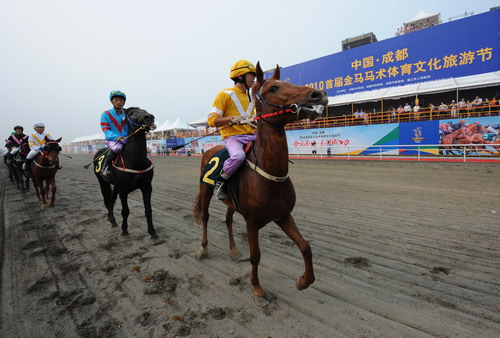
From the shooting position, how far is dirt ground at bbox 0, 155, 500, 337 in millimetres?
2318

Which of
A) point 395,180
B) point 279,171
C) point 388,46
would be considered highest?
point 388,46

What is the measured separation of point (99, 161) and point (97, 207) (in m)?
2.13

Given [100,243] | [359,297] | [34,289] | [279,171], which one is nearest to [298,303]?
[359,297]

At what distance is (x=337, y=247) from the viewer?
377cm

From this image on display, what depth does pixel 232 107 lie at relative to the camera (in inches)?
126

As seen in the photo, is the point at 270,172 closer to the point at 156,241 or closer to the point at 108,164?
the point at 156,241

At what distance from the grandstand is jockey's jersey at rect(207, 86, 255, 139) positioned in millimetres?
16236

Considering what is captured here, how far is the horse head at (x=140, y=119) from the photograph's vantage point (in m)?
4.20

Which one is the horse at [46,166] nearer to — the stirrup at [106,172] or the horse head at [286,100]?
the stirrup at [106,172]

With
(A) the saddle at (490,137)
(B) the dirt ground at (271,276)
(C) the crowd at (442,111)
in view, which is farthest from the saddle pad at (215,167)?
(A) the saddle at (490,137)

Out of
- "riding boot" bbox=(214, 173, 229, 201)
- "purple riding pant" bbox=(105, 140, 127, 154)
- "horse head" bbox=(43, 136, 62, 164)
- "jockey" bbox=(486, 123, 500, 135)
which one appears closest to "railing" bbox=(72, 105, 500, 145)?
"jockey" bbox=(486, 123, 500, 135)

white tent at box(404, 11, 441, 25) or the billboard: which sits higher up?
white tent at box(404, 11, 441, 25)

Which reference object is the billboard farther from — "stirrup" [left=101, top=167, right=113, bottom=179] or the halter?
"stirrup" [left=101, top=167, right=113, bottom=179]

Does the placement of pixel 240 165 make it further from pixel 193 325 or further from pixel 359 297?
pixel 359 297
